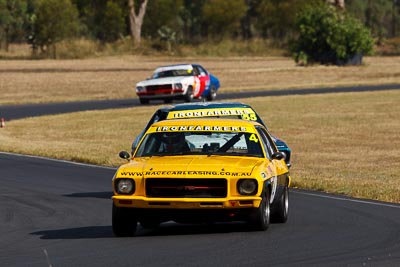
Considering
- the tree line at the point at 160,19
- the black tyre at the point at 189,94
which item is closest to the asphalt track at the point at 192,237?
the black tyre at the point at 189,94

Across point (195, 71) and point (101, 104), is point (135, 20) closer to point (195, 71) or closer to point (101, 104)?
point (101, 104)

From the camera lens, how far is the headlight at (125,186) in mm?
12039

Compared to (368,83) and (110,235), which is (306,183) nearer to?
(110,235)

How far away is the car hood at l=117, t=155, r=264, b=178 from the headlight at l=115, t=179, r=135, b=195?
6 centimetres

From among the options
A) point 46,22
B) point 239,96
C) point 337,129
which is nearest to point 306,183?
point 337,129

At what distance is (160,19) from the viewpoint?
124m

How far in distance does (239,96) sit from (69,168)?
91.1ft

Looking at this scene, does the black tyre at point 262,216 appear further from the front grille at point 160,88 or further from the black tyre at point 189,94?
the front grille at point 160,88

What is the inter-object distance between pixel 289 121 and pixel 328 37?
129 ft

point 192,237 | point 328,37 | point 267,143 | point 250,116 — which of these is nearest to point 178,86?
point 250,116

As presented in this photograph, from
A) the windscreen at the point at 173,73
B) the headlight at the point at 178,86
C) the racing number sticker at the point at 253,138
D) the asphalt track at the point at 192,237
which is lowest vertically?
the headlight at the point at 178,86

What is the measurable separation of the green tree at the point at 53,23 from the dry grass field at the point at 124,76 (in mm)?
10556

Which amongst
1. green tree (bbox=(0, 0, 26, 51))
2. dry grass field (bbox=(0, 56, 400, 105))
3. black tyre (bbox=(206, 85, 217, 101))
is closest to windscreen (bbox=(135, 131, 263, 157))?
black tyre (bbox=(206, 85, 217, 101))

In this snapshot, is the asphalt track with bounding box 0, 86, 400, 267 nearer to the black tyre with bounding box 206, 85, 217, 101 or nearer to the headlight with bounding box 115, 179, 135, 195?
the headlight with bounding box 115, 179, 135, 195
